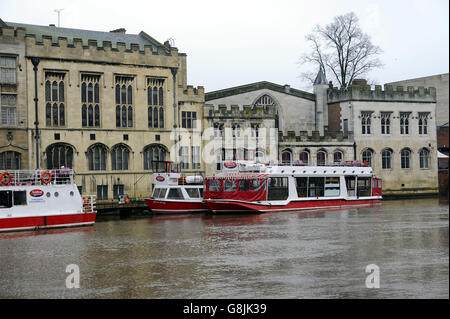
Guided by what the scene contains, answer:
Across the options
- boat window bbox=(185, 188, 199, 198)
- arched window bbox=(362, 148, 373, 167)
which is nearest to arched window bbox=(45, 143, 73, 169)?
boat window bbox=(185, 188, 199, 198)

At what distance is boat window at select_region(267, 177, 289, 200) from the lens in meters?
48.2

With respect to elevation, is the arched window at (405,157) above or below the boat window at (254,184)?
above

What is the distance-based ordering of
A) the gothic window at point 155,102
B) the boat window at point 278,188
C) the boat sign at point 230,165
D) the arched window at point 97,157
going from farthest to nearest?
the gothic window at point 155,102 → the arched window at point 97,157 → the boat sign at point 230,165 → the boat window at point 278,188

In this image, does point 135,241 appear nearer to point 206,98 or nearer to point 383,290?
point 383,290

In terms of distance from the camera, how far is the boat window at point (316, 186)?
5059 centimetres

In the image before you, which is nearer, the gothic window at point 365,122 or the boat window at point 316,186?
the boat window at point 316,186

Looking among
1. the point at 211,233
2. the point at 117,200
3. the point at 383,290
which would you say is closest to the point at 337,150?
the point at 117,200

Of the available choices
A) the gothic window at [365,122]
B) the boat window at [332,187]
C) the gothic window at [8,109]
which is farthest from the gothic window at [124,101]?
the gothic window at [365,122]

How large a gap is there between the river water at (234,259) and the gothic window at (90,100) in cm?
1222

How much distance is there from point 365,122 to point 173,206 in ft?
75.9

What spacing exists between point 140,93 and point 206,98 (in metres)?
8.71

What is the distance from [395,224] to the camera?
37.6 m

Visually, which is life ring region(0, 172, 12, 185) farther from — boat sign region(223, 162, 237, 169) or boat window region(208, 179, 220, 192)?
boat sign region(223, 162, 237, 169)

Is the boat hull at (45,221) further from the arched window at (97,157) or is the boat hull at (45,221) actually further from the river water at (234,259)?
the arched window at (97,157)
